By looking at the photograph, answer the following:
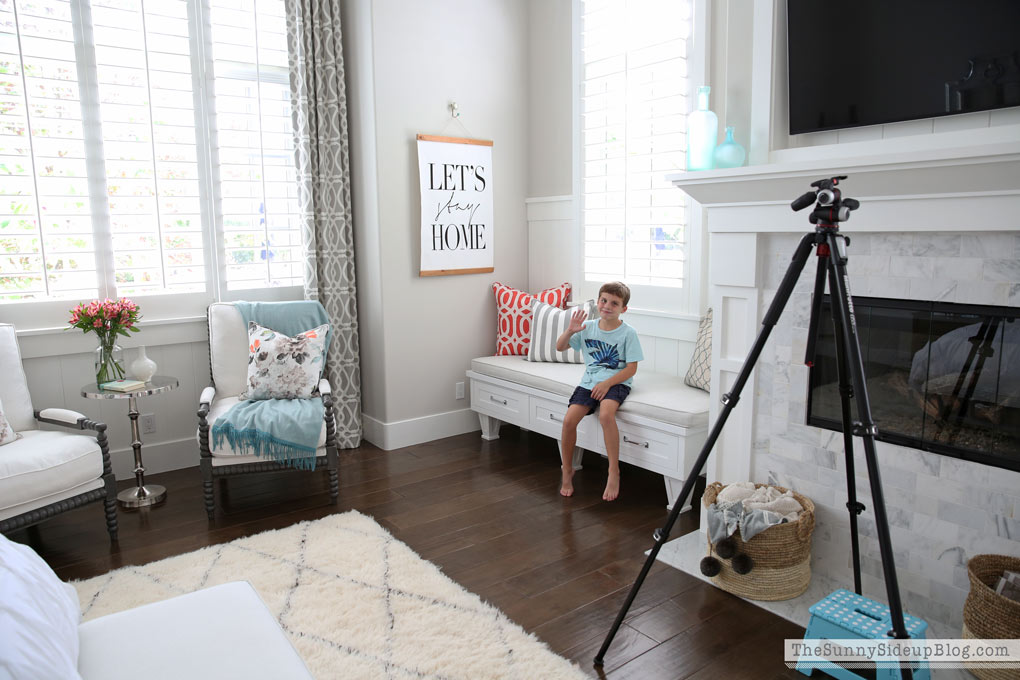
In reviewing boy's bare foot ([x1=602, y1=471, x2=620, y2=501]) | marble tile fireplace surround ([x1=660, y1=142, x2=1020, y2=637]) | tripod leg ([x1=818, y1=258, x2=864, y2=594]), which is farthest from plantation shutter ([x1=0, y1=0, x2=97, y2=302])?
tripod leg ([x1=818, y1=258, x2=864, y2=594])

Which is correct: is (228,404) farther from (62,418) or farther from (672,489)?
(672,489)

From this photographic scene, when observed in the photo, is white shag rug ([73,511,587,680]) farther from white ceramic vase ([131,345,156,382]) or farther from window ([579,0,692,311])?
window ([579,0,692,311])

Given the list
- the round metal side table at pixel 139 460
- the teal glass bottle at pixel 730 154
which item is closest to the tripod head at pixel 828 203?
the teal glass bottle at pixel 730 154

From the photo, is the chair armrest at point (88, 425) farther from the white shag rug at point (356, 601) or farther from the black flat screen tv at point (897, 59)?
the black flat screen tv at point (897, 59)

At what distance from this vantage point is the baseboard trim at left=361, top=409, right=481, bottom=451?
4.09 metres

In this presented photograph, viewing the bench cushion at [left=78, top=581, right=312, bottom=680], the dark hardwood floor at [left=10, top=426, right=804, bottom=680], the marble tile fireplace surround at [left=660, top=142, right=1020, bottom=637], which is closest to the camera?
the bench cushion at [left=78, top=581, right=312, bottom=680]

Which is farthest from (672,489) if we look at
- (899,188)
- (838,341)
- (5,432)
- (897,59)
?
(5,432)

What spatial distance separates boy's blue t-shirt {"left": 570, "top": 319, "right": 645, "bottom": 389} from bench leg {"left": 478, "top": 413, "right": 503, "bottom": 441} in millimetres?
997

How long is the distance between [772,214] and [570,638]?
160 centimetres

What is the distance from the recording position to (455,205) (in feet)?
13.7

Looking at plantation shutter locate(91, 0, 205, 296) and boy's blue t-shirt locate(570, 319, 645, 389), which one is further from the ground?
plantation shutter locate(91, 0, 205, 296)

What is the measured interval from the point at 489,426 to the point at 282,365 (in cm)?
134

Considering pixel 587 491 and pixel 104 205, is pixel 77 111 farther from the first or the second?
pixel 587 491

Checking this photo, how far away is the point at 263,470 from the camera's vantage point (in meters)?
3.18
